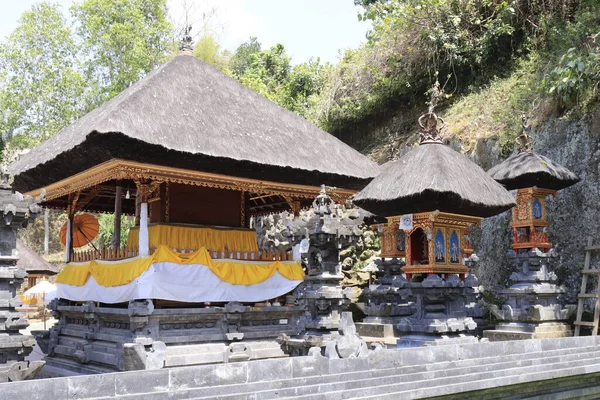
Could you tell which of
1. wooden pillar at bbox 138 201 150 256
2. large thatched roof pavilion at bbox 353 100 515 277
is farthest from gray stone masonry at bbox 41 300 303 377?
large thatched roof pavilion at bbox 353 100 515 277

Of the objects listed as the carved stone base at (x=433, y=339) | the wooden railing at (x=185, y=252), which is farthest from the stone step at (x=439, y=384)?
the wooden railing at (x=185, y=252)

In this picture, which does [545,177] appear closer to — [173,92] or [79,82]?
[173,92]

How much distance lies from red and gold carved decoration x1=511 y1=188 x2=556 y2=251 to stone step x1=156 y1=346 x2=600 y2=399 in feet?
12.0

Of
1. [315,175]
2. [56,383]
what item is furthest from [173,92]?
[56,383]

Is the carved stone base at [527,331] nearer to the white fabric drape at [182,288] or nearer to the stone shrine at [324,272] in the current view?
the stone shrine at [324,272]

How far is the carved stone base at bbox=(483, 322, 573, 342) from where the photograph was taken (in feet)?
37.1

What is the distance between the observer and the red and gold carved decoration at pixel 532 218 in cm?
1193

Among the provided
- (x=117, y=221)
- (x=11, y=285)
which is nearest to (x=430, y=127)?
(x=117, y=221)

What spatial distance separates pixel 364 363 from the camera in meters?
6.26

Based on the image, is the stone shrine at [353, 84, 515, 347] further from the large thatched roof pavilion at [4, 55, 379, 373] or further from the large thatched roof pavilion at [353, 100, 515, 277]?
the large thatched roof pavilion at [4, 55, 379, 373]

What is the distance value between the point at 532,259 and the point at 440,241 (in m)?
3.29

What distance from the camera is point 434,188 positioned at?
354 inches

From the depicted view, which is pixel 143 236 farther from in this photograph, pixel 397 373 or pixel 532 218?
pixel 532 218

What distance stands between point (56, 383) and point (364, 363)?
308 cm
